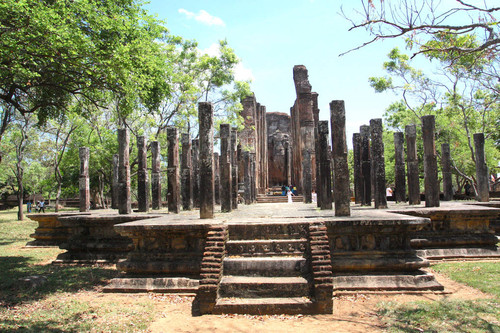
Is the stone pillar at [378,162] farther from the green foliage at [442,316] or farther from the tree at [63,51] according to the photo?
the tree at [63,51]

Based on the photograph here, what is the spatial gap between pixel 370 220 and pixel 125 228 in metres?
4.10

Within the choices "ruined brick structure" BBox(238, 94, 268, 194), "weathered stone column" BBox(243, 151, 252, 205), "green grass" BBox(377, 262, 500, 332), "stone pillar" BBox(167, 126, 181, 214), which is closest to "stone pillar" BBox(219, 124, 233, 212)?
"stone pillar" BBox(167, 126, 181, 214)

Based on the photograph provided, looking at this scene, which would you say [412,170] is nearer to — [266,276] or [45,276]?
[266,276]

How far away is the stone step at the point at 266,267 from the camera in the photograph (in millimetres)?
5633

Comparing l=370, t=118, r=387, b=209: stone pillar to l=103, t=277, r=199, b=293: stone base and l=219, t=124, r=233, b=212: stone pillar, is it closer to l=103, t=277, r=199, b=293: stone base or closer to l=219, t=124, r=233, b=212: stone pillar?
l=219, t=124, r=233, b=212: stone pillar

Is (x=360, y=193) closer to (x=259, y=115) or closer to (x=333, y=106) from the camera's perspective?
(x=333, y=106)

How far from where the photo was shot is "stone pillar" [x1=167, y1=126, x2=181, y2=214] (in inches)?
448

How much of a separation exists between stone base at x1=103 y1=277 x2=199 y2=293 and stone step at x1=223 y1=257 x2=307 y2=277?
0.78 m

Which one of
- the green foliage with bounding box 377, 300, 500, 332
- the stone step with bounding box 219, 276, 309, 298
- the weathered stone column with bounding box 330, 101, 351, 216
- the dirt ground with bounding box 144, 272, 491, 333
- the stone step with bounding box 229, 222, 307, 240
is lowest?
the dirt ground with bounding box 144, 272, 491, 333

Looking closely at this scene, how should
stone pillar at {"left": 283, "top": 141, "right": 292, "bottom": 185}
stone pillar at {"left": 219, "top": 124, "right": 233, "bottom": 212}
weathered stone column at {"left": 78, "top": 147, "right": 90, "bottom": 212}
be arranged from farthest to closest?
stone pillar at {"left": 283, "top": 141, "right": 292, "bottom": 185}
weathered stone column at {"left": 78, "top": 147, "right": 90, "bottom": 212}
stone pillar at {"left": 219, "top": 124, "right": 233, "bottom": 212}

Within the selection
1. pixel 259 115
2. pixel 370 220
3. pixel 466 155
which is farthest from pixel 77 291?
pixel 259 115

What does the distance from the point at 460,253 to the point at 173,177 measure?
7.97 meters

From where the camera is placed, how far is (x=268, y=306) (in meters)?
4.98

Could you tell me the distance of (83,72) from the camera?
8.36 metres
